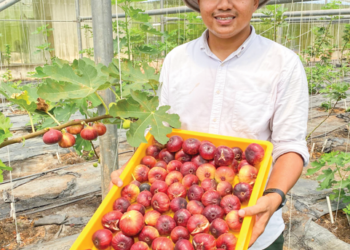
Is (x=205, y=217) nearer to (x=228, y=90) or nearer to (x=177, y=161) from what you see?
(x=177, y=161)

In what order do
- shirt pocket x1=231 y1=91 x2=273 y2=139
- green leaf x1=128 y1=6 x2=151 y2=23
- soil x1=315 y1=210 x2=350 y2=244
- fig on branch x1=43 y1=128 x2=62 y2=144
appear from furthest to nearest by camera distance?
soil x1=315 y1=210 x2=350 y2=244, green leaf x1=128 y1=6 x2=151 y2=23, shirt pocket x1=231 y1=91 x2=273 y2=139, fig on branch x1=43 y1=128 x2=62 y2=144

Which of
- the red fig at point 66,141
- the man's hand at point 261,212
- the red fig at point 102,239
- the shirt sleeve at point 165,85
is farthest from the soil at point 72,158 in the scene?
the man's hand at point 261,212

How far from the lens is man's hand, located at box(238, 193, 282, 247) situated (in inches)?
35.6

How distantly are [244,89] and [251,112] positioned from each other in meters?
0.10

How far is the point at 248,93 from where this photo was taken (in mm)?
1297

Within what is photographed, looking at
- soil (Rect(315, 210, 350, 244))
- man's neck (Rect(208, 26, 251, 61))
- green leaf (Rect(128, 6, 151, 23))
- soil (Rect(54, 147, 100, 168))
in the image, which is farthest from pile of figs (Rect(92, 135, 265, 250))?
soil (Rect(54, 147, 100, 168))

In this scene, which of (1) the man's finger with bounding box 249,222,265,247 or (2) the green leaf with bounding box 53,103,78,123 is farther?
(2) the green leaf with bounding box 53,103,78,123

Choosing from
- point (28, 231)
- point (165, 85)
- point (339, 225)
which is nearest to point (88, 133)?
point (165, 85)

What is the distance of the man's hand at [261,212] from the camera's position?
35.6 inches

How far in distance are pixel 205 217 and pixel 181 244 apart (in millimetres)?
129

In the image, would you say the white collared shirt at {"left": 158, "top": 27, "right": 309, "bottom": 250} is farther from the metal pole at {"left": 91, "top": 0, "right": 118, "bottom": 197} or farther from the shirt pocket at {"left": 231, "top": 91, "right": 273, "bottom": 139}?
the metal pole at {"left": 91, "top": 0, "right": 118, "bottom": 197}

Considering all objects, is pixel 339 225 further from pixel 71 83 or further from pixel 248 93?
pixel 71 83

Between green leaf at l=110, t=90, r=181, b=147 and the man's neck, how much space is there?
0.41 meters

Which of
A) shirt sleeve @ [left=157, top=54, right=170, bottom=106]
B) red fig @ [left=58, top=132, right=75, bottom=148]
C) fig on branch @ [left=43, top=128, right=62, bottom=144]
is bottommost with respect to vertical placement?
red fig @ [left=58, top=132, right=75, bottom=148]
